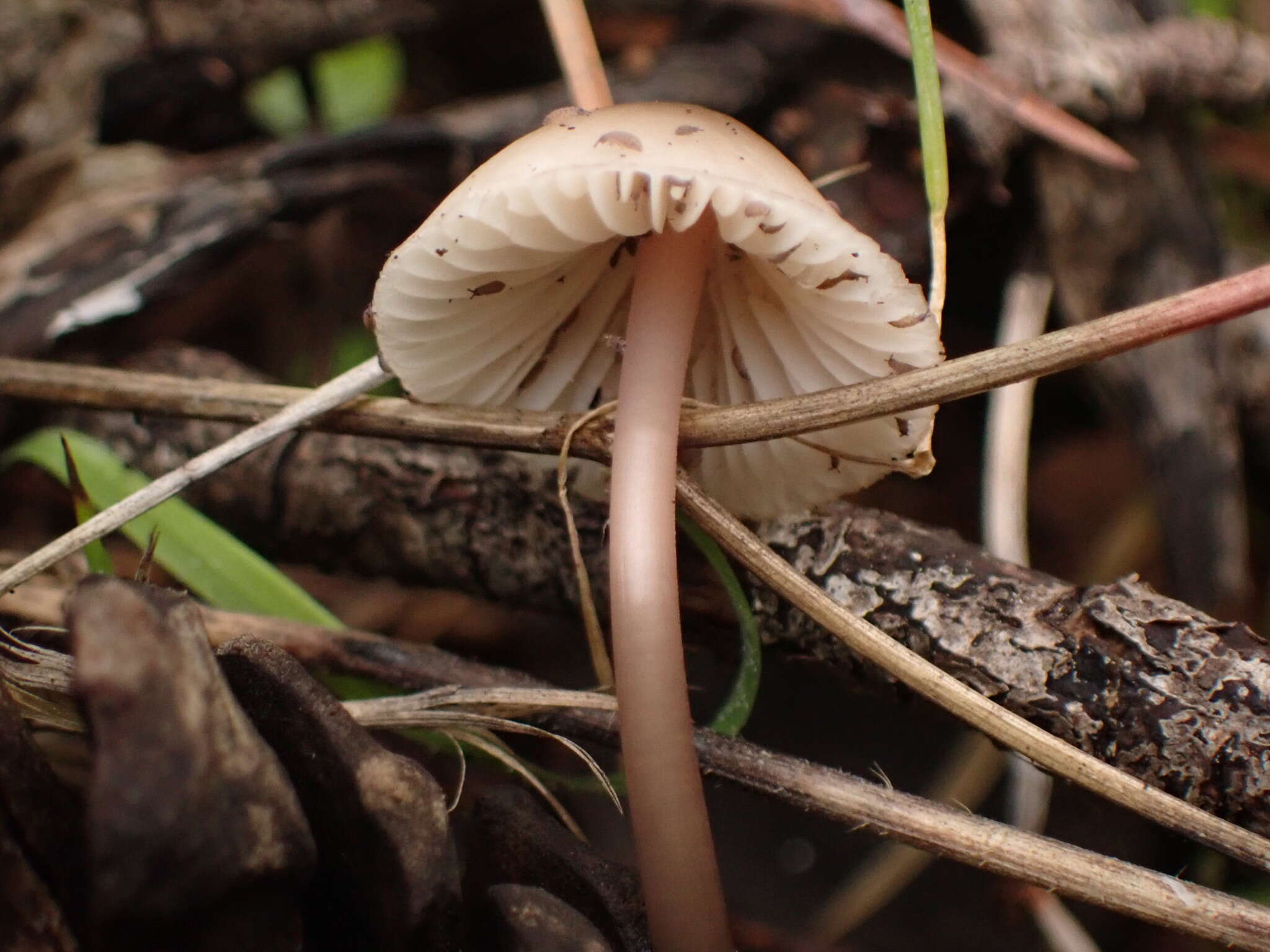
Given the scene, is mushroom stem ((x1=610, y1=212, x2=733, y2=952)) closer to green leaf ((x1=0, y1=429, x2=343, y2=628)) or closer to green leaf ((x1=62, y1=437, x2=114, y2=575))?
green leaf ((x1=0, y1=429, x2=343, y2=628))

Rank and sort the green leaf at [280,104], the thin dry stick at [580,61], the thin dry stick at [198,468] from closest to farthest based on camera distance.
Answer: the thin dry stick at [198,468]
the thin dry stick at [580,61]
the green leaf at [280,104]

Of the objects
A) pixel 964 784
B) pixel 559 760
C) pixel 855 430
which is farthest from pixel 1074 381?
pixel 559 760

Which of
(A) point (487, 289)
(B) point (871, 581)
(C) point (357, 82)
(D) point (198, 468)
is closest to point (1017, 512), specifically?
(B) point (871, 581)

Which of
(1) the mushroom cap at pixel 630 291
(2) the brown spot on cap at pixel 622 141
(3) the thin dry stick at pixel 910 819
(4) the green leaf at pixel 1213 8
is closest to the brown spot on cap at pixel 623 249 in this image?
(1) the mushroom cap at pixel 630 291

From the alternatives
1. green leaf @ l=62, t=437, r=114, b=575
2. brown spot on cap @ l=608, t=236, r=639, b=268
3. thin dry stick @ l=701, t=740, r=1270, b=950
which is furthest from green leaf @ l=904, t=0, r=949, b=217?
green leaf @ l=62, t=437, r=114, b=575

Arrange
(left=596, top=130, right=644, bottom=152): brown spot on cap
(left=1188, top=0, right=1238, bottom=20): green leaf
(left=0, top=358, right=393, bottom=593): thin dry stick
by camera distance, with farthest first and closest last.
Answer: (left=1188, top=0, right=1238, bottom=20): green leaf
(left=0, top=358, right=393, bottom=593): thin dry stick
(left=596, top=130, right=644, bottom=152): brown spot on cap

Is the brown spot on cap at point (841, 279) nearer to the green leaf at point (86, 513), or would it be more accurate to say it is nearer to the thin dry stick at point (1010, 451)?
the thin dry stick at point (1010, 451)
